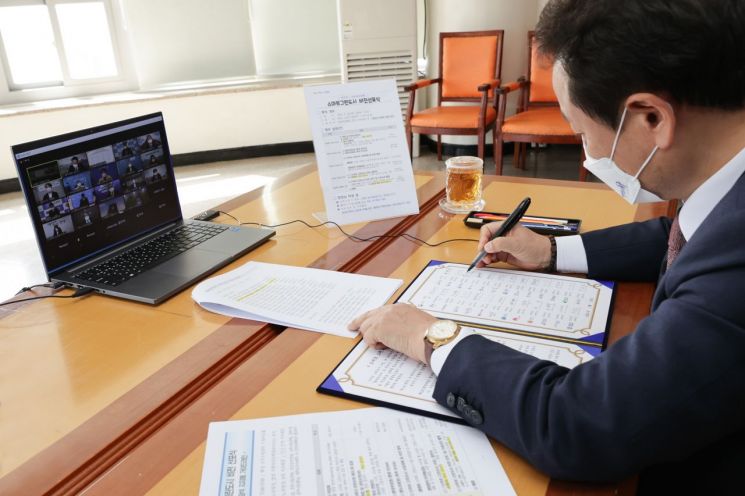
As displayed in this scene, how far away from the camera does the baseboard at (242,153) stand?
4949 mm

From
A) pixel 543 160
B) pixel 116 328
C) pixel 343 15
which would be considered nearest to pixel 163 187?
pixel 116 328

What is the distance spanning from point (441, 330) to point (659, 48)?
1.42 feet

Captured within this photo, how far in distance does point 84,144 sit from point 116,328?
0.38m

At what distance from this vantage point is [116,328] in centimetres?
102

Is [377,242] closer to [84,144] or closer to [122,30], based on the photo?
[84,144]

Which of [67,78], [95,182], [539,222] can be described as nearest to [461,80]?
[539,222]

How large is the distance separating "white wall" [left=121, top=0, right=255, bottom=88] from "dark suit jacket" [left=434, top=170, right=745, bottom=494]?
15.6 feet

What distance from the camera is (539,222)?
4.48ft

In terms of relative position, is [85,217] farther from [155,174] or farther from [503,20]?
[503,20]

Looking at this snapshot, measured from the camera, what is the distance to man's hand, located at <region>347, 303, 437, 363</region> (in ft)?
2.75

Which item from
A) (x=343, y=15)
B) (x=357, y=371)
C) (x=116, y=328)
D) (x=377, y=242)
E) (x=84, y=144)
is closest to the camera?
(x=357, y=371)

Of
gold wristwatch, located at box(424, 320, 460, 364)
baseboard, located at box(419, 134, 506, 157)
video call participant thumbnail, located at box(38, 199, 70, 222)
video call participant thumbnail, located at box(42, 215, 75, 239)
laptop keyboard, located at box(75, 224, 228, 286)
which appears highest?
video call participant thumbnail, located at box(38, 199, 70, 222)

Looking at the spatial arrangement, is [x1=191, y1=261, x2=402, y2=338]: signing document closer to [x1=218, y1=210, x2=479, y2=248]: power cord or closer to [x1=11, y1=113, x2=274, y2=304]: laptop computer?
[x1=11, y1=113, x2=274, y2=304]: laptop computer

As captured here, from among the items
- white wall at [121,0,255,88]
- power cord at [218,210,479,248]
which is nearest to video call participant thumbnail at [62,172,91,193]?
power cord at [218,210,479,248]
